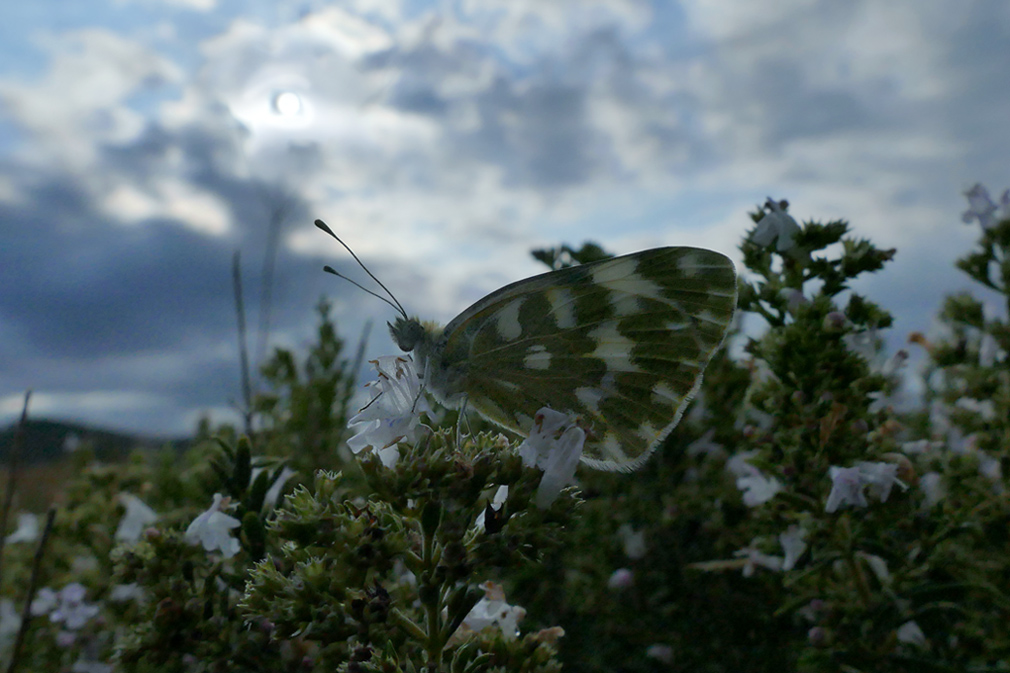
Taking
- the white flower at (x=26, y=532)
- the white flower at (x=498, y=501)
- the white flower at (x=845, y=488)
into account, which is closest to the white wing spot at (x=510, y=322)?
the white flower at (x=498, y=501)

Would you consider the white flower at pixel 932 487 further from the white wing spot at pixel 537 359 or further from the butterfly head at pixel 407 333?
the butterfly head at pixel 407 333

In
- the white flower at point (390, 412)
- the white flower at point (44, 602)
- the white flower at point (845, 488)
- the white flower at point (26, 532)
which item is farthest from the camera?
the white flower at point (26, 532)

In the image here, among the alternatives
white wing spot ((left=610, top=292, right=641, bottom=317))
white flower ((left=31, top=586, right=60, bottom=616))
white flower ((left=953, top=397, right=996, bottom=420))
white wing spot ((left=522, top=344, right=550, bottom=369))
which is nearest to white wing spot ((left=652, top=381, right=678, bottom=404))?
white wing spot ((left=610, top=292, right=641, bottom=317))

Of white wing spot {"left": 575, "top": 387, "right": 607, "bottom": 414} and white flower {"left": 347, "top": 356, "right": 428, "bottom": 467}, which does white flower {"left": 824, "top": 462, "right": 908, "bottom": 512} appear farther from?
white flower {"left": 347, "top": 356, "right": 428, "bottom": 467}

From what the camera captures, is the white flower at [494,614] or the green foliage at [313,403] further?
the green foliage at [313,403]

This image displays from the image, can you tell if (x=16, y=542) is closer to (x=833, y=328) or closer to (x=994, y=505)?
(x=833, y=328)

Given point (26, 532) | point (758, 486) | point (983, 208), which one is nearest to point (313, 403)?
point (26, 532)
